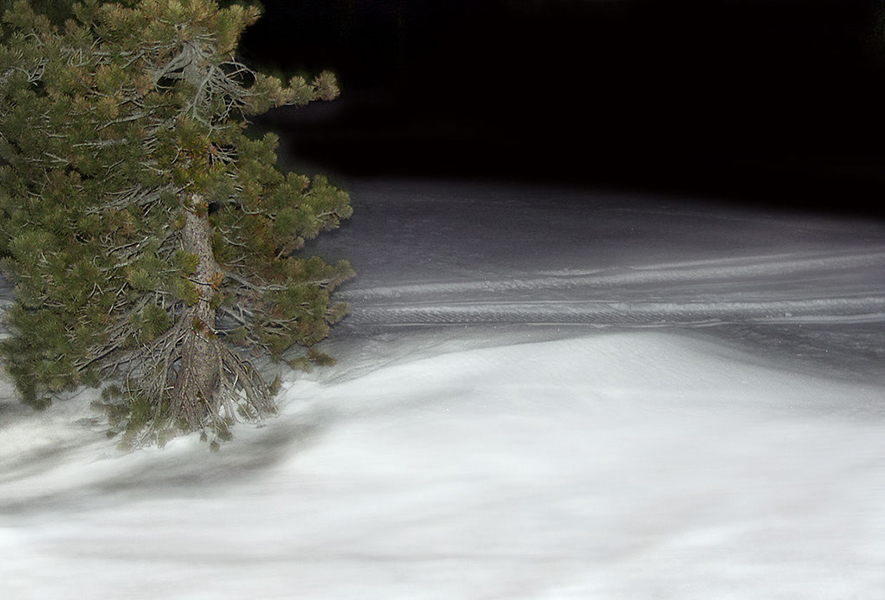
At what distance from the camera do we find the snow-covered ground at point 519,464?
3705 millimetres

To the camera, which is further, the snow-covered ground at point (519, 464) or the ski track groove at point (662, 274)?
the ski track groove at point (662, 274)

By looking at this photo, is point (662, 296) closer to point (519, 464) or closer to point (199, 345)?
point (519, 464)

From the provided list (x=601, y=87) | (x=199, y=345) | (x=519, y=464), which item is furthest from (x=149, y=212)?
(x=601, y=87)

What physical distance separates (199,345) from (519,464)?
1.99m

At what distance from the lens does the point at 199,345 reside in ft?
18.2

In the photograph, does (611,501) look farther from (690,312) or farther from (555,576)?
(690,312)

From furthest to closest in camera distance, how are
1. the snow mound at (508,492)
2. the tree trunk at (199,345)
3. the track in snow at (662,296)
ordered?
the track in snow at (662,296), the tree trunk at (199,345), the snow mound at (508,492)

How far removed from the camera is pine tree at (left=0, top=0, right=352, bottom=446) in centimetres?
497

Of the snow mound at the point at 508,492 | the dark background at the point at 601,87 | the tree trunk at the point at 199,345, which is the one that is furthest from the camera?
the dark background at the point at 601,87

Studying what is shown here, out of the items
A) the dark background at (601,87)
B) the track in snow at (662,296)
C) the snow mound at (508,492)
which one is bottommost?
the snow mound at (508,492)

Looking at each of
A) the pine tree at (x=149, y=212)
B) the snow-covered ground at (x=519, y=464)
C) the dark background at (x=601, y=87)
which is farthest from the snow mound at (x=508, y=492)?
the dark background at (x=601, y=87)

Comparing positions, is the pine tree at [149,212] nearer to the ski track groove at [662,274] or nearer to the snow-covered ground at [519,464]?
the snow-covered ground at [519,464]

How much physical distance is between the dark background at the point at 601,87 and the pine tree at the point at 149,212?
919 centimetres

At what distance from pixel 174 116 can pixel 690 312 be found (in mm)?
4470
